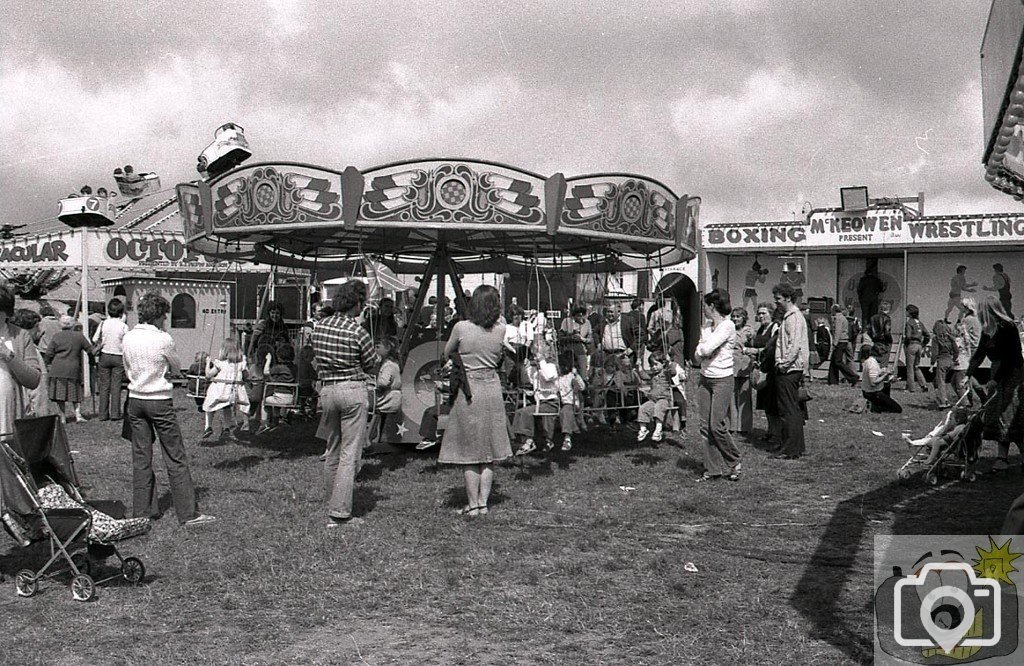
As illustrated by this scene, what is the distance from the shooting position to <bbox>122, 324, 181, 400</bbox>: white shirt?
652cm

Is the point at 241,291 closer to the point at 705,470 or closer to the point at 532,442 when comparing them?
the point at 532,442

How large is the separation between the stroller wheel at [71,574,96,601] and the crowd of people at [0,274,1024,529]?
1118 millimetres

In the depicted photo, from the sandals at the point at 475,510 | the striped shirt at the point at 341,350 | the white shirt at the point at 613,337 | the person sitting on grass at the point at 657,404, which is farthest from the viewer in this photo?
the white shirt at the point at 613,337

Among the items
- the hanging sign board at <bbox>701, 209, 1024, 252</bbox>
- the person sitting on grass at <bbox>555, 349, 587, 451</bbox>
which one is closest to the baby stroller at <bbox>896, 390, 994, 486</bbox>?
the person sitting on grass at <bbox>555, 349, 587, 451</bbox>

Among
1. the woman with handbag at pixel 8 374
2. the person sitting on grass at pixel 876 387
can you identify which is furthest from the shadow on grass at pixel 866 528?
the person sitting on grass at pixel 876 387

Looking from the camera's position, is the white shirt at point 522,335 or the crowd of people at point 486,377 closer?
the crowd of people at point 486,377

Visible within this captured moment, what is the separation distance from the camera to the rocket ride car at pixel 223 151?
766 inches

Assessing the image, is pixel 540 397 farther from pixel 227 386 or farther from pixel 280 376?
pixel 227 386

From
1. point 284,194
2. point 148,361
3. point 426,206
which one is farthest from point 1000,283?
point 148,361

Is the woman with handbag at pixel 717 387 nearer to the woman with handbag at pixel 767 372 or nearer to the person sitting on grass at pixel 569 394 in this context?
the person sitting on grass at pixel 569 394

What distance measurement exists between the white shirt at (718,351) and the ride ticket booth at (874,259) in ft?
43.8

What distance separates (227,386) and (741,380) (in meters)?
6.14

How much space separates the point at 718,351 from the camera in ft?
27.0

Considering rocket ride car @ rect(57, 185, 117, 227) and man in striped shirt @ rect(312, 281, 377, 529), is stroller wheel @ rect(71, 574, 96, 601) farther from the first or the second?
rocket ride car @ rect(57, 185, 117, 227)
